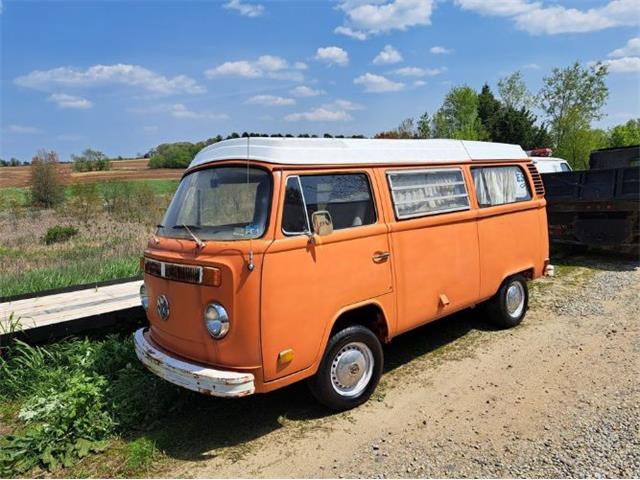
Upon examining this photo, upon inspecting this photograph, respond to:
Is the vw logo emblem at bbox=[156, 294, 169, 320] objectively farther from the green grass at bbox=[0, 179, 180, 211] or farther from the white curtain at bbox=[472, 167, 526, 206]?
the green grass at bbox=[0, 179, 180, 211]

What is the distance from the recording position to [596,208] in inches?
382

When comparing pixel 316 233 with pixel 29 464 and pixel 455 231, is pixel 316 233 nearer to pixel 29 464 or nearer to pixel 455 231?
pixel 455 231

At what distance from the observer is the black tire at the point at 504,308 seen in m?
6.03

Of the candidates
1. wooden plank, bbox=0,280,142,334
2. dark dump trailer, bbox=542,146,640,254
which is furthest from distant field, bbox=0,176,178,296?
dark dump trailer, bbox=542,146,640,254

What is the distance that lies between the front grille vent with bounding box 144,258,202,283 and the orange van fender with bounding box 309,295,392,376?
114cm

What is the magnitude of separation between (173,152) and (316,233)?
152ft

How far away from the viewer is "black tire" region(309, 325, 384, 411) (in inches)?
158

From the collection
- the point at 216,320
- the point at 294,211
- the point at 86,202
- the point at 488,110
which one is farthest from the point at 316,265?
the point at 488,110

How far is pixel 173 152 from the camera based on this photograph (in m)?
47.0

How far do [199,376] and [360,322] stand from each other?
1.64m

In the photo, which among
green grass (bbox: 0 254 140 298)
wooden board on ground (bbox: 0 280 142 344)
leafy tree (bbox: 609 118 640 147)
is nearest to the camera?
wooden board on ground (bbox: 0 280 142 344)

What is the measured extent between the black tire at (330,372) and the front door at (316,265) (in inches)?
8.5

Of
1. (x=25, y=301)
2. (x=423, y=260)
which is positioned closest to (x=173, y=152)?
(x=25, y=301)

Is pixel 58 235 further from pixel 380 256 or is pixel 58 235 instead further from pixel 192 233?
pixel 380 256
